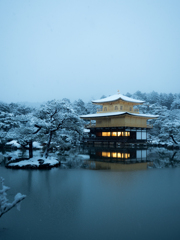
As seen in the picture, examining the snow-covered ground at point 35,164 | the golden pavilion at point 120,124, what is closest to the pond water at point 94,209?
the snow-covered ground at point 35,164

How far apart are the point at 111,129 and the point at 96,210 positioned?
26218mm

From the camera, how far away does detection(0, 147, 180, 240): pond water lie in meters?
5.00

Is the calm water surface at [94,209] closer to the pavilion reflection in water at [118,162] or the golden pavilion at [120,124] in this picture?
the pavilion reflection in water at [118,162]

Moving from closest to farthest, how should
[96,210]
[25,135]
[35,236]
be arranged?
[35,236], [96,210], [25,135]

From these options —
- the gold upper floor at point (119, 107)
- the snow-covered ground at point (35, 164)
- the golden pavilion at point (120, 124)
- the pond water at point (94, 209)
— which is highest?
the gold upper floor at point (119, 107)

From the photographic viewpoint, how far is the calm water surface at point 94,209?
500 cm

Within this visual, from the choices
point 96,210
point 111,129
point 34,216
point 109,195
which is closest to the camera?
point 34,216

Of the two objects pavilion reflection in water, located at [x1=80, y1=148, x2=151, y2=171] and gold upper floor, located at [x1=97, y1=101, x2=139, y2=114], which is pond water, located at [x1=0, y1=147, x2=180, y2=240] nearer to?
pavilion reflection in water, located at [x1=80, y1=148, x2=151, y2=171]

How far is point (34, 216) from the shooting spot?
580cm

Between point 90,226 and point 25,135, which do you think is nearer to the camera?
point 90,226

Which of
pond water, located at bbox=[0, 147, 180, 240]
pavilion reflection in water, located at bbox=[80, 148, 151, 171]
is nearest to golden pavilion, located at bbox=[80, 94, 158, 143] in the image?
pavilion reflection in water, located at bbox=[80, 148, 151, 171]

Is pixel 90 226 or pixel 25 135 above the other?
pixel 25 135

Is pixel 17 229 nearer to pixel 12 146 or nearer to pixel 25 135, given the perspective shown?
pixel 25 135

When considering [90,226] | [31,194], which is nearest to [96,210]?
[90,226]
